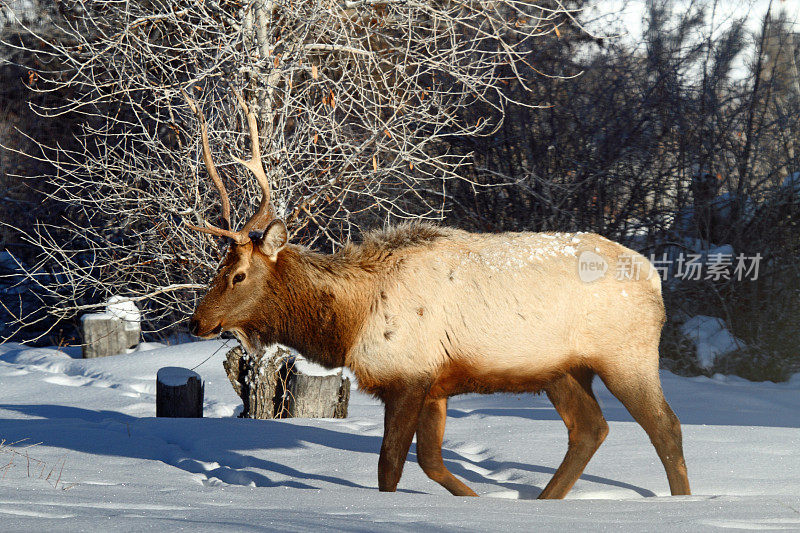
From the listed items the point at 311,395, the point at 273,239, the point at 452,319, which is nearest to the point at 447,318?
the point at 452,319

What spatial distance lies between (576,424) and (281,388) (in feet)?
9.87

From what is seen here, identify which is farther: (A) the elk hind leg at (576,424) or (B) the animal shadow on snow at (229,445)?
(B) the animal shadow on snow at (229,445)

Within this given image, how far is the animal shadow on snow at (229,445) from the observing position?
4.97 metres

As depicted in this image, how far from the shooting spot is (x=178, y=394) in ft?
21.7

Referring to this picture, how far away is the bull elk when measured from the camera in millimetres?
4332

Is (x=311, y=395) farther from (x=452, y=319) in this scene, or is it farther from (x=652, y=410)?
(x=652, y=410)

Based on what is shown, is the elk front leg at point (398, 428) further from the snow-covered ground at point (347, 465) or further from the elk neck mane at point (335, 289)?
the elk neck mane at point (335, 289)

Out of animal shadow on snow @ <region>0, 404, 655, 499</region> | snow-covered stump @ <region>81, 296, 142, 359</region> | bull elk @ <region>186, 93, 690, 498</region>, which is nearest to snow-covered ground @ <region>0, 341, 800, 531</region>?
animal shadow on snow @ <region>0, 404, 655, 499</region>

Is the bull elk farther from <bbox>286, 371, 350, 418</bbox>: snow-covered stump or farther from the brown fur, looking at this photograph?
<bbox>286, 371, 350, 418</bbox>: snow-covered stump

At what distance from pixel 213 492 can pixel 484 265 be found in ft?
6.08

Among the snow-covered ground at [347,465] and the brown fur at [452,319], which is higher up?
the brown fur at [452,319]

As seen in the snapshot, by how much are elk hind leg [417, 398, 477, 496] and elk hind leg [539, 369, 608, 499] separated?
0.52 meters

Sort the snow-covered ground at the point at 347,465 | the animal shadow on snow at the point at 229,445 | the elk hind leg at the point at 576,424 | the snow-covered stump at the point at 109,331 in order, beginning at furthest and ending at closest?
the snow-covered stump at the point at 109,331 < the animal shadow on snow at the point at 229,445 < the elk hind leg at the point at 576,424 < the snow-covered ground at the point at 347,465

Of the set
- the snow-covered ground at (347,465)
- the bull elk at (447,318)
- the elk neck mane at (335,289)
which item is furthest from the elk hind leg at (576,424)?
the elk neck mane at (335,289)
